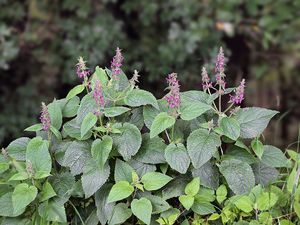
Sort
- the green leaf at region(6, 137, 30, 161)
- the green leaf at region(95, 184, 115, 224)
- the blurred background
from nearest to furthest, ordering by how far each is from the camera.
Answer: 1. the green leaf at region(95, 184, 115, 224)
2. the green leaf at region(6, 137, 30, 161)
3. the blurred background

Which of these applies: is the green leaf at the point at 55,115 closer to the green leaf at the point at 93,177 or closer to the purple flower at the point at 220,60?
the green leaf at the point at 93,177

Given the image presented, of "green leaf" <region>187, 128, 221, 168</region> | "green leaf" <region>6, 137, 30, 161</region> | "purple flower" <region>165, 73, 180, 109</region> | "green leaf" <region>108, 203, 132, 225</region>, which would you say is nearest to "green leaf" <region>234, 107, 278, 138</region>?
"green leaf" <region>187, 128, 221, 168</region>

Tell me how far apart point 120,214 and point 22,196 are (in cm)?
31

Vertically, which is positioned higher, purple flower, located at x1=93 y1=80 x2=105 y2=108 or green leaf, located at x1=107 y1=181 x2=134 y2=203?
purple flower, located at x1=93 y1=80 x2=105 y2=108

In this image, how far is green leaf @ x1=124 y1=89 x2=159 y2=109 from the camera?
1944mm

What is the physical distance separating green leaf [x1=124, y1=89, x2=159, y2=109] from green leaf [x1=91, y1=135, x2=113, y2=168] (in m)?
0.14

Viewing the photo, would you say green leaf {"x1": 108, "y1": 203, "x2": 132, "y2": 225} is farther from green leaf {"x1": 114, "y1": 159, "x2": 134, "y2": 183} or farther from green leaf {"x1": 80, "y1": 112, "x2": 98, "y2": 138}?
green leaf {"x1": 80, "y1": 112, "x2": 98, "y2": 138}

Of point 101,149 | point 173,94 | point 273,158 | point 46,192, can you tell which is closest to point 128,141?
point 101,149

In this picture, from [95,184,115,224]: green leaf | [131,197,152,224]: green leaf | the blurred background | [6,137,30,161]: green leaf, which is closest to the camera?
[131,197,152,224]: green leaf

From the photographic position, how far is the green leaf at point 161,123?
1889 mm

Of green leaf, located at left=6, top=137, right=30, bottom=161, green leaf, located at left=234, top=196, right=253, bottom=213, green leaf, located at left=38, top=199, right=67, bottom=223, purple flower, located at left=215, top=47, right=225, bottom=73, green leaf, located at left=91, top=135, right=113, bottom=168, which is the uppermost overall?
purple flower, located at left=215, top=47, right=225, bottom=73

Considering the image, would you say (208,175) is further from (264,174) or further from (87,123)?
(87,123)

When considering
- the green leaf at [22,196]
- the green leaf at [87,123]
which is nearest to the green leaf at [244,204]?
the green leaf at [87,123]

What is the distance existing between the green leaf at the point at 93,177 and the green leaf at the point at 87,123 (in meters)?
0.11
